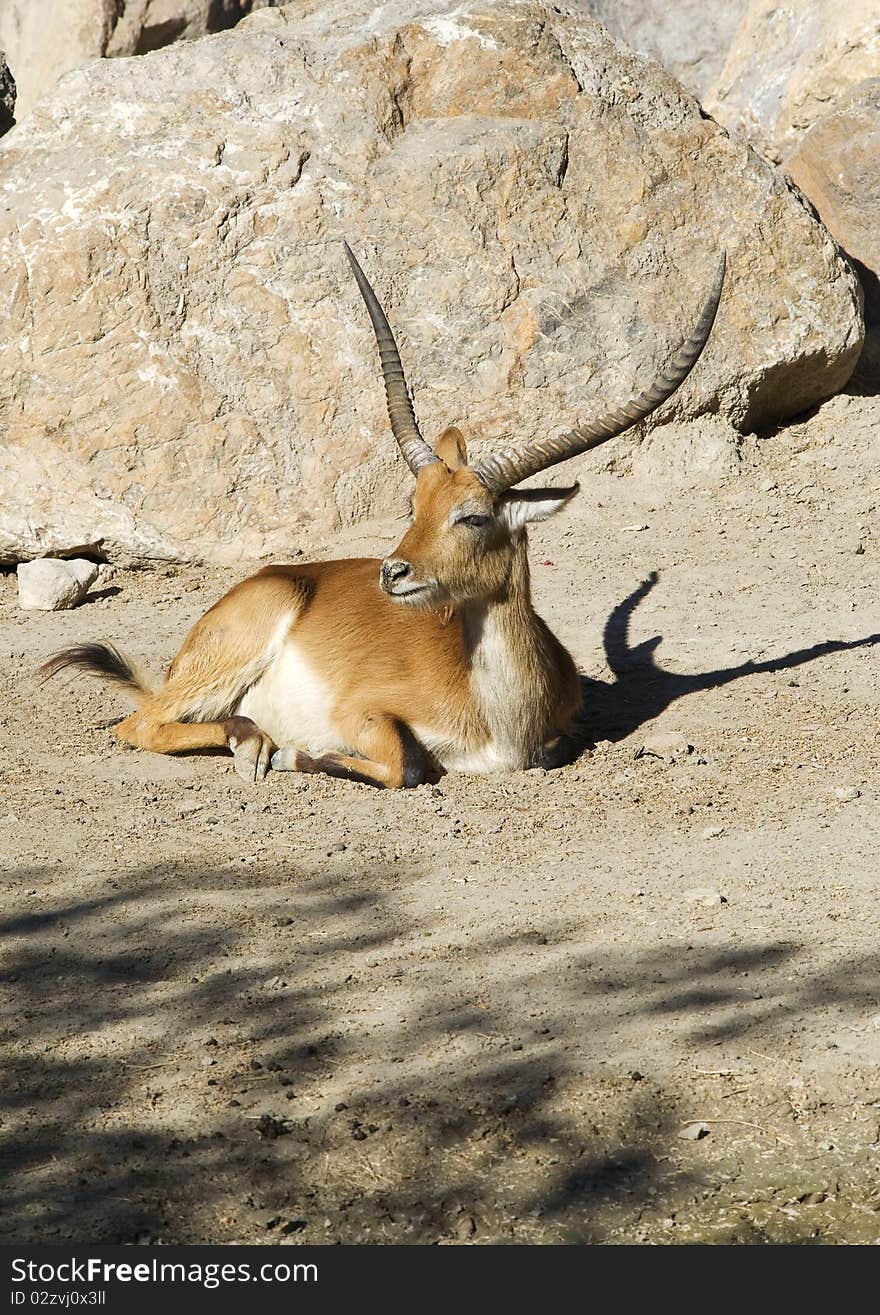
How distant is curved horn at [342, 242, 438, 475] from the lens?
259 inches

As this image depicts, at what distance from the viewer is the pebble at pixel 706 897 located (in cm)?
484

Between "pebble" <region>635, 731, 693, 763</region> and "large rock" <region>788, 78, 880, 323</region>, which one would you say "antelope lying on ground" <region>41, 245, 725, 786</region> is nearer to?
"pebble" <region>635, 731, 693, 763</region>

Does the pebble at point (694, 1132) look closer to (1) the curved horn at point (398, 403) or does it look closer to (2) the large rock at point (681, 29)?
(1) the curved horn at point (398, 403)

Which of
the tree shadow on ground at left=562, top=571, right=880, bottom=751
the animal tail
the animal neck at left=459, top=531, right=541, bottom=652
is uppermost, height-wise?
the animal neck at left=459, top=531, right=541, bottom=652

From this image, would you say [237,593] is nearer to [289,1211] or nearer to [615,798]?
[615,798]

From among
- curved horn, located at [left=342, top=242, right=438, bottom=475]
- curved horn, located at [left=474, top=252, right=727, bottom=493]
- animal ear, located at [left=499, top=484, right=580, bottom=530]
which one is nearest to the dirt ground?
animal ear, located at [left=499, top=484, right=580, bottom=530]

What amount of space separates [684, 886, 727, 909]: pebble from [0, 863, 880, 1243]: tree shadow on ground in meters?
0.34

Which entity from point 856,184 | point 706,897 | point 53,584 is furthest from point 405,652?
point 856,184

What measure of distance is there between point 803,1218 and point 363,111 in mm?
8060

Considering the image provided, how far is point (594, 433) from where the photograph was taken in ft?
21.1

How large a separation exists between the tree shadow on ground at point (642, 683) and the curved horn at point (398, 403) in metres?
1.44

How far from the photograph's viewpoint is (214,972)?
4512 mm

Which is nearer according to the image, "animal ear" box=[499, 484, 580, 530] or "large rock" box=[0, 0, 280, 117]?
"animal ear" box=[499, 484, 580, 530]

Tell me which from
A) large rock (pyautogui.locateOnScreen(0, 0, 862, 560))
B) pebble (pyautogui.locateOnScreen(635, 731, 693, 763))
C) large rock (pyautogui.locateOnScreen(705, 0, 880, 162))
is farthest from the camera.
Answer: large rock (pyautogui.locateOnScreen(705, 0, 880, 162))
